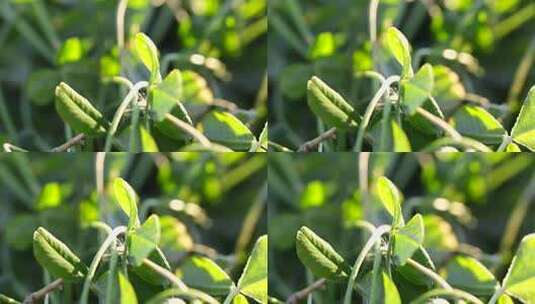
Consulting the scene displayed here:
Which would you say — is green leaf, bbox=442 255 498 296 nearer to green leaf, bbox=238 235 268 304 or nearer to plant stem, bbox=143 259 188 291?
green leaf, bbox=238 235 268 304

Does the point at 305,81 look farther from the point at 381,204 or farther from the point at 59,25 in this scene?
the point at 59,25

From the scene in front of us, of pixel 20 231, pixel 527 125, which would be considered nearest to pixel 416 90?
pixel 527 125

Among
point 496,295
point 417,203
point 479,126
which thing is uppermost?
point 479,126

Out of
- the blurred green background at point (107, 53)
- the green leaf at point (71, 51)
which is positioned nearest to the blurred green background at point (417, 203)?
the blurred green background at point (107, 53)

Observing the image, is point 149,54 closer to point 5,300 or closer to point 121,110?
point 121,110

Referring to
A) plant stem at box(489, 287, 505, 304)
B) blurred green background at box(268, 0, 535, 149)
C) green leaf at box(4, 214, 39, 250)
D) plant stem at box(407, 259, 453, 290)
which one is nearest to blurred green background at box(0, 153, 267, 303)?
green leaf at box(4, 214, 39, 250)
